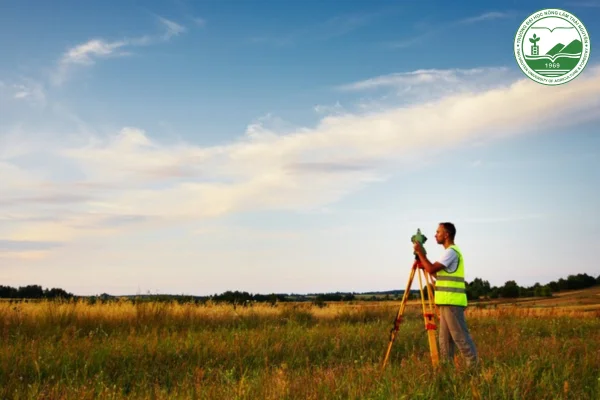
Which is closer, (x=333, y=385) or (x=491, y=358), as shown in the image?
(x=333, y=385)

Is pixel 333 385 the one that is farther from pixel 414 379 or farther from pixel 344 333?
pixel 344 333

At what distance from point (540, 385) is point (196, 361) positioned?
270 inches

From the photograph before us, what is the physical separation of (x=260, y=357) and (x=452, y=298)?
Answer: 442cm

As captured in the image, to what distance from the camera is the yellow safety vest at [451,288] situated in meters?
9.04

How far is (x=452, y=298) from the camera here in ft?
29.6

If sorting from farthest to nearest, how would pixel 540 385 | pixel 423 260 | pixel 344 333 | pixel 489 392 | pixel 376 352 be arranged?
1. pixel 344 333
2. pixel 376 352
3. pixel 423 260
4. pixel 540 385
5. pixel 489 392

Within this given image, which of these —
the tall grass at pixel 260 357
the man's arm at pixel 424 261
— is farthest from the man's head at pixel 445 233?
the tall grass at pixel 260 357

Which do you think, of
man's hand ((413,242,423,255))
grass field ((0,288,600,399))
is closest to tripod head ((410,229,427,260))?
man's hand ((413,242,423,255))

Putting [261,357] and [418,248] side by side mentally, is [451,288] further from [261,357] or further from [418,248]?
[261,357]

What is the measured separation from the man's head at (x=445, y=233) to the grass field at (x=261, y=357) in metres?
2.04

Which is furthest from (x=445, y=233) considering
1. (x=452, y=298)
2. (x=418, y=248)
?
(x=452, y=298)

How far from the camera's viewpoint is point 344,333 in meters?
14.6


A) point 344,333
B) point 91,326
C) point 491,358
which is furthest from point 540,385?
point 91,326

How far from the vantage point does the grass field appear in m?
6.61
